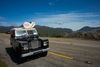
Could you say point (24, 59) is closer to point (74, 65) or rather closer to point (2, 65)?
point (2, 65)

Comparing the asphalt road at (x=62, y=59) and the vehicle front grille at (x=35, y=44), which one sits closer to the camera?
the asphalt road at (x=62, y=59)

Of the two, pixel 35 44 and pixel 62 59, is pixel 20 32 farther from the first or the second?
pixel 62 59

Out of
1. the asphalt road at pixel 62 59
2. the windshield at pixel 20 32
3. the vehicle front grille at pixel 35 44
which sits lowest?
the asphalt road at pixel 62 59

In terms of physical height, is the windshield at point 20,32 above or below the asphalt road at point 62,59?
above

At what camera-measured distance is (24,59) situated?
9.47 meters

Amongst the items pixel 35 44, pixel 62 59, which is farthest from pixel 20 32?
pixel 62 59

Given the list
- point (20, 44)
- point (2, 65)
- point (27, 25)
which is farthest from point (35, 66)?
point (27, 25)

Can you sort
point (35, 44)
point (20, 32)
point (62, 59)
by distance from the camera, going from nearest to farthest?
point (62, 59)
point (35, 44)
point (20, 32)

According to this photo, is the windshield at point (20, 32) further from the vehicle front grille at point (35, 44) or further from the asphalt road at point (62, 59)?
the vehicle front grille at point (35, 44)

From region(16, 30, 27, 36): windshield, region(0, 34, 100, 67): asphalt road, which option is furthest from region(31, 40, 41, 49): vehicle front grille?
region(16, 30, 27, 36): windshield

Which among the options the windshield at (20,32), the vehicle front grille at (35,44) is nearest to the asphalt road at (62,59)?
the vehicle front grille at (35,44)

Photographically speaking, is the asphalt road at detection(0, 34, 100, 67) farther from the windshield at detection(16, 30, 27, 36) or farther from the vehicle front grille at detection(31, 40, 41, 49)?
the windshield at detection(16, 30, 27, 36)

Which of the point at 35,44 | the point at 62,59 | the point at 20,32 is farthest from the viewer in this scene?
the point at 20,32

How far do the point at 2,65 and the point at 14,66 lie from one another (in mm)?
871
